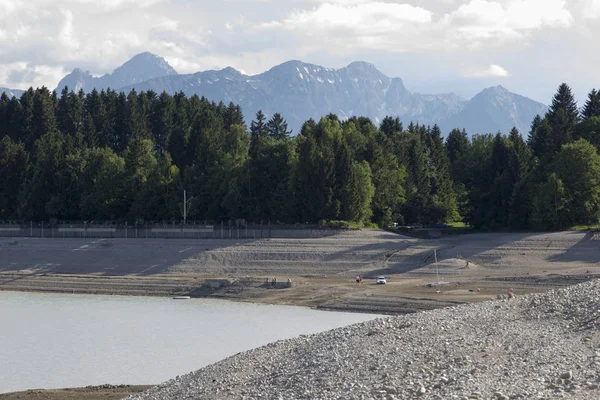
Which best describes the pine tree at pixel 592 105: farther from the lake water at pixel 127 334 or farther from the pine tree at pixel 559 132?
the lake water at pixel 127 334

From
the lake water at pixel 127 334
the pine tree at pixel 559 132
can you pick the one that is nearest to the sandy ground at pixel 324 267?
the lake water at pixel 127 334

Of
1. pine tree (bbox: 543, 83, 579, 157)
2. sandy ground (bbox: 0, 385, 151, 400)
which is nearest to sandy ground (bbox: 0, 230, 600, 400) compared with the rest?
pine tree (bbox: 543, 83, 579, 157)

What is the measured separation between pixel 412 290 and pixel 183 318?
1480cm

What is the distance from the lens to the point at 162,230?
84.8 m

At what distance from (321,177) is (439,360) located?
197 feet

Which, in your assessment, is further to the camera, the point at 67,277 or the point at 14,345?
the point at 67,277

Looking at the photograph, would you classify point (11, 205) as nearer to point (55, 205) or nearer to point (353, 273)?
point (55, 205)

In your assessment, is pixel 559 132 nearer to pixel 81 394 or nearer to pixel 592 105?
pixel 592 105

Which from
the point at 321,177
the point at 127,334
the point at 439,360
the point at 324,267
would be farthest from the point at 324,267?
the point at 439,360

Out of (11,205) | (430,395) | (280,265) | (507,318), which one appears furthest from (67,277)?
(430,395)

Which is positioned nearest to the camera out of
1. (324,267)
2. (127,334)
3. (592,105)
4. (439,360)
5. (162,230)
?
(439,360)

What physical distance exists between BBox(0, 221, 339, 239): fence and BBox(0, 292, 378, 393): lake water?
59.5ft

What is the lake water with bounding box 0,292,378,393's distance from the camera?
36.7m

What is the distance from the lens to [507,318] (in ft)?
95.5
